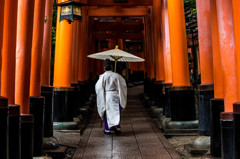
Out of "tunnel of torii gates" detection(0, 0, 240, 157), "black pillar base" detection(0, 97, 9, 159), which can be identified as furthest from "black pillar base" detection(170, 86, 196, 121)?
"black pillar base" detection(0, 97, 9, 159)

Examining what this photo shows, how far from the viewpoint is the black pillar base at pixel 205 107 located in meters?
5.05

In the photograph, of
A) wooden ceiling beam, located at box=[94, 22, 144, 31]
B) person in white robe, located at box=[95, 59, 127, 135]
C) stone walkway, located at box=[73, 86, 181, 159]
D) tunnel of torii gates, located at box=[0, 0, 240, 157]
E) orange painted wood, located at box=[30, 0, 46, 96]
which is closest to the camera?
tunnel of torii gates, located at box=[0, 0, 240, 157]

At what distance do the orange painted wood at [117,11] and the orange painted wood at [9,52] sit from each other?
11296mm

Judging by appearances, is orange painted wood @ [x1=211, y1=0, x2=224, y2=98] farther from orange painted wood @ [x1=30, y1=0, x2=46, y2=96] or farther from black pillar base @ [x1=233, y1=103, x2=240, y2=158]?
orange painted wood @ [x1=30, y1=0, x2=46, y2=96]

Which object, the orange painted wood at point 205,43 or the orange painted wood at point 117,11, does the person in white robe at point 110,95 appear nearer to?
the orange painted wood at point 205,43

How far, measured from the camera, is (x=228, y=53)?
3.61 metres

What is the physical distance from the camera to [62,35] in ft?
25.0

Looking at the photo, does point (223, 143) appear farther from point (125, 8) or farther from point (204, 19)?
point (125, 8)

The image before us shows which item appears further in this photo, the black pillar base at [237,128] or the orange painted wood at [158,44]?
the orange painted wood at [158,44]

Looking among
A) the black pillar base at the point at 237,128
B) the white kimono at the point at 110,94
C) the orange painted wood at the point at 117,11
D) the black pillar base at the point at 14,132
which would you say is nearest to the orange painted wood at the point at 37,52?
the black pillar base at the point at 14,132

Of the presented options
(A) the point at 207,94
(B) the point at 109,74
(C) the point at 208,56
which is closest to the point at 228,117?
(A) the point at 207,94

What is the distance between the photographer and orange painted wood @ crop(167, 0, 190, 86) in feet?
22.3

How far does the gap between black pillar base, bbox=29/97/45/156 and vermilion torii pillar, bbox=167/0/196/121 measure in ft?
11.2

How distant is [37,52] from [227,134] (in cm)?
313
